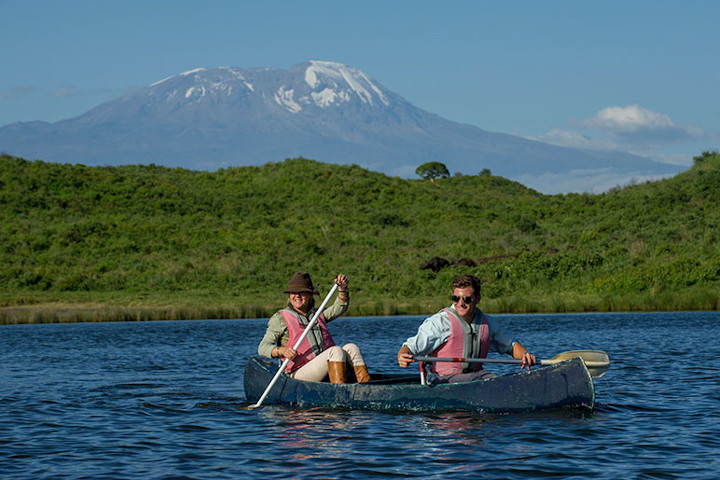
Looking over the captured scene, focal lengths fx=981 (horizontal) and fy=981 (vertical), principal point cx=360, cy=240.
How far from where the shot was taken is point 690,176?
71125 millimetres

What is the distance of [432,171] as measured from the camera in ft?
342

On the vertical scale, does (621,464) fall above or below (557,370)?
below

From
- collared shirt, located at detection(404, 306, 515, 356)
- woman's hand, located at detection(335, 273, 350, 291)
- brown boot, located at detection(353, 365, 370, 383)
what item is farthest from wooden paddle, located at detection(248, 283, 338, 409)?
collared shirt, located at detection(404, 306, 515, 356)

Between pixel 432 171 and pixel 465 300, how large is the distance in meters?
92.8

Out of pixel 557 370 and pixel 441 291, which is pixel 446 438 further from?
pixel 441 291

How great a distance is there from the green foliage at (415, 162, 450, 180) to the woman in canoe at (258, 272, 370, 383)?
3531 inches

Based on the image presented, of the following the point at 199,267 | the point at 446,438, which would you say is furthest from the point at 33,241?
the point at 446,438

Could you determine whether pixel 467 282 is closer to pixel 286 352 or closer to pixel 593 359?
pixel 593 359

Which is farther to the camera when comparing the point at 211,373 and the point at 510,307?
the point at 510,307

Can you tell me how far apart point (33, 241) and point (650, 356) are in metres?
44.2

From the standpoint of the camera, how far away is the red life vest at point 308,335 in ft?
45.0

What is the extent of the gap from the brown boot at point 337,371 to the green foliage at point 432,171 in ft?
295

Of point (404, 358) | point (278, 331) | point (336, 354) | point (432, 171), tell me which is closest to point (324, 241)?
point (432, 171)

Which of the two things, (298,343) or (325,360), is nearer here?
(298,343)
